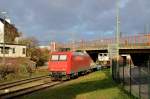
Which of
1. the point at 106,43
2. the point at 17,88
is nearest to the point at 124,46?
the point at 106,43

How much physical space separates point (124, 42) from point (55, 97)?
5025 centimetres

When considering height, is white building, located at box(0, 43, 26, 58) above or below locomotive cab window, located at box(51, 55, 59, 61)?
above

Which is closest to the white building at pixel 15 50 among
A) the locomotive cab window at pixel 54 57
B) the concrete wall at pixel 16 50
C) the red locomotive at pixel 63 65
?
the concrete wall at pixel 16 50

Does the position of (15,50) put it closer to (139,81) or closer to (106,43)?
(106,43)

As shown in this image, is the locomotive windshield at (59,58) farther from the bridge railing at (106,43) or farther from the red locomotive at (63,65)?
the bridge railing at (106,43)

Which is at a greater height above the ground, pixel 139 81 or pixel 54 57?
pixel 54 57

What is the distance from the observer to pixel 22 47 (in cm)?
8175

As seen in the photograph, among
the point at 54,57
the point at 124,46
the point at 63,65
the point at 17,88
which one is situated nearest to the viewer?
the point at 17,88

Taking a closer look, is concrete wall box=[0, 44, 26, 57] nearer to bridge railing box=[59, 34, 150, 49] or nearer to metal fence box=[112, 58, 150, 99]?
bridge railing box=[59, 34, 150, 49]

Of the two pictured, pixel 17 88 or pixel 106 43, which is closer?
pixel 17 88

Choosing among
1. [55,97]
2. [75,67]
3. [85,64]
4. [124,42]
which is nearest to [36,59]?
[124,42]

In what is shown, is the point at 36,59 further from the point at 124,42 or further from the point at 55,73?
the point at 55,73

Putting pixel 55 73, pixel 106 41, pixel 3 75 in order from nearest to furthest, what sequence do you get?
pixel 55 73 < pixel 3 75 < pixel 106 41

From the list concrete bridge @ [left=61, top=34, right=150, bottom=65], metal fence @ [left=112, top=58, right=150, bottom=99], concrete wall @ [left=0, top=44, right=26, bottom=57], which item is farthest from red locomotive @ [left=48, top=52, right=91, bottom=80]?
concrete wall @ [left=0, top=44, right=26, bottom=57]
